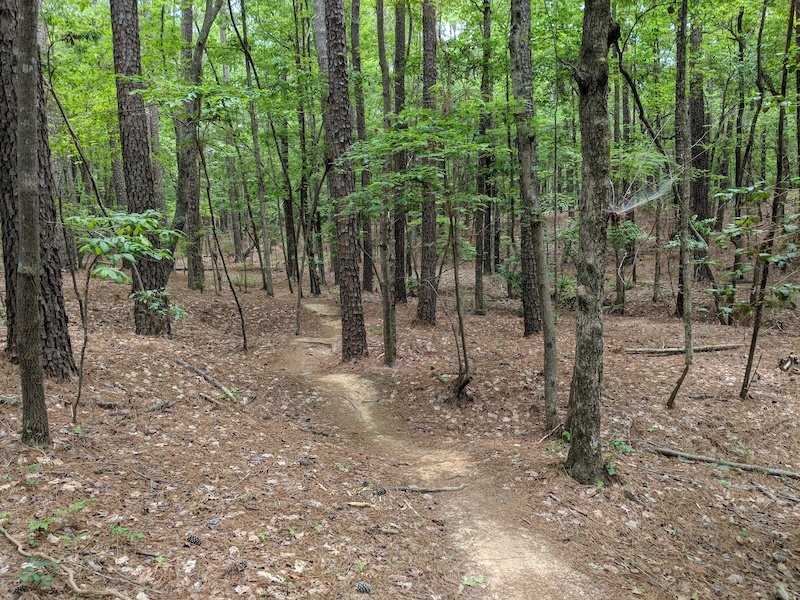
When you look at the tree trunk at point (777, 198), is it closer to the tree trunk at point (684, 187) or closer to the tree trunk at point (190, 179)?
the tree trunk at point (684, 187)

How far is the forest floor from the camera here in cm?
340

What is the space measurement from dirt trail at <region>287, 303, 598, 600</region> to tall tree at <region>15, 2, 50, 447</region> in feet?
13.3

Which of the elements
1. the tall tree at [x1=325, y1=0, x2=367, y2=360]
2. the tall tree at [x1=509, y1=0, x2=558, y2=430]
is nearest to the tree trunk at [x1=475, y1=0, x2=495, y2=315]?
the tall tree at [x1=325, y1=0, x2=367, y2=360]

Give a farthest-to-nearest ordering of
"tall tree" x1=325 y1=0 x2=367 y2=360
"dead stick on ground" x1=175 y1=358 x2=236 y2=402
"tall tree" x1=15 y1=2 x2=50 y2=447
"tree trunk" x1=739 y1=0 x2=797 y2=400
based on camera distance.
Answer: "tall tree" x1=325 y1=0 x2=367 y2=360
"dead stick on ground" x1=175 y1=358 x2=236 y2=402
"tree trunk" x1=739 y1=0 x2=797 y2=400
"tall tree" x1=15 y1=2 x2=50 y2=447

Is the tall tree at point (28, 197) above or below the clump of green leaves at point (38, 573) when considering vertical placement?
above

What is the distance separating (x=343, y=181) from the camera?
9.80m

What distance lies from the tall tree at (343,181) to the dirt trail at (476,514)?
1433 millimetres

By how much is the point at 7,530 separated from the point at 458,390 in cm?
636

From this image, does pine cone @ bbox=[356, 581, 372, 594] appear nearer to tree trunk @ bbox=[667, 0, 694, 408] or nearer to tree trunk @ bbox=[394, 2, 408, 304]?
tree trunk @ bbox=[667, 0, 694, 408]

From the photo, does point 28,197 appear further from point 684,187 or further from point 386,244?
point 684,187

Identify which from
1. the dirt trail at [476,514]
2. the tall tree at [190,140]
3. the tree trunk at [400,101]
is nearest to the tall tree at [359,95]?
the tree trunk at [400,101]

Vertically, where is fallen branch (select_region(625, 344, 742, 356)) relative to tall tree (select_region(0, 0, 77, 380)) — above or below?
below

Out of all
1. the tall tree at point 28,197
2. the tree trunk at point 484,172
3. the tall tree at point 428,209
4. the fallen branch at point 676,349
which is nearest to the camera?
the tall tree at point 28,197

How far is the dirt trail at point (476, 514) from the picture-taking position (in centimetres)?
384
